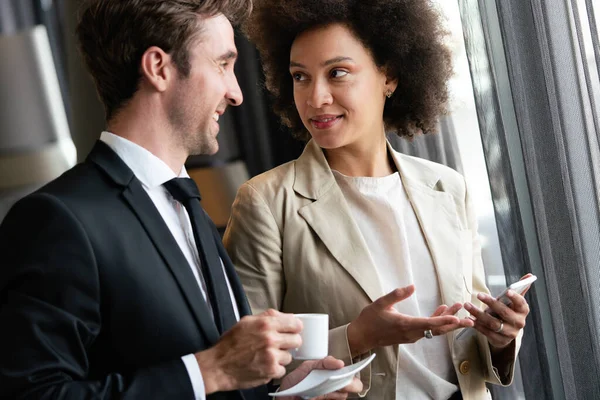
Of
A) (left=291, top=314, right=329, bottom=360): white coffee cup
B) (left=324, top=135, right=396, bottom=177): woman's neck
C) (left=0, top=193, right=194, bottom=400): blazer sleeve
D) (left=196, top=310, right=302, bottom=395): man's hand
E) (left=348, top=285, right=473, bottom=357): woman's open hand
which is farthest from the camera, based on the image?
(left=324, top=135, right=396, bottom=177): woman's neck

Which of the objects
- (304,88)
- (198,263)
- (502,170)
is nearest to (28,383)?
(198,263)

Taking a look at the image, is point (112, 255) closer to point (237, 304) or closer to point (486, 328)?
point (237, 304)

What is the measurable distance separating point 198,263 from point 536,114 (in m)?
1.06

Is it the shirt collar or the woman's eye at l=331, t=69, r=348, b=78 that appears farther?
the woman's eye at l=331, t=69, r=348, b=78

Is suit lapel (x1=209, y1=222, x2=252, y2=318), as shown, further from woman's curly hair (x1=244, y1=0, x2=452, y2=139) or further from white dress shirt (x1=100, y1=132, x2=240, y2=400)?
woman's curly hair (x1=244, y1=0, x2=452, y2=139)

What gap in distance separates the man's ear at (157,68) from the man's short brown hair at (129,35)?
12mm

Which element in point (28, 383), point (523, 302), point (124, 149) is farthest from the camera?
point (523, 302)

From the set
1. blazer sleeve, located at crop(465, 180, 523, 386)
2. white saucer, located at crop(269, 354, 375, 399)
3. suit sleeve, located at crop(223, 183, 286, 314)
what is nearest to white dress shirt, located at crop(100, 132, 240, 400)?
white saucer, located at crop(269, 354, 375, 399)

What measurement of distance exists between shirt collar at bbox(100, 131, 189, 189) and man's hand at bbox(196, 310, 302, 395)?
1.10 ft

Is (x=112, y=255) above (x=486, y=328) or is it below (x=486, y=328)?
above

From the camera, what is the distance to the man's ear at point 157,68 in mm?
1435

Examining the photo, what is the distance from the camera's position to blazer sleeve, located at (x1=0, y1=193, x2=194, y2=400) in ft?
3.73

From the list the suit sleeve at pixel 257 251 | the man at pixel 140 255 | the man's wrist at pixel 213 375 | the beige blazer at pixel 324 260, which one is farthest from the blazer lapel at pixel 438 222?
the man's wrist at pixel 213 375

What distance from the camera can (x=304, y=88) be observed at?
199 centimetres
